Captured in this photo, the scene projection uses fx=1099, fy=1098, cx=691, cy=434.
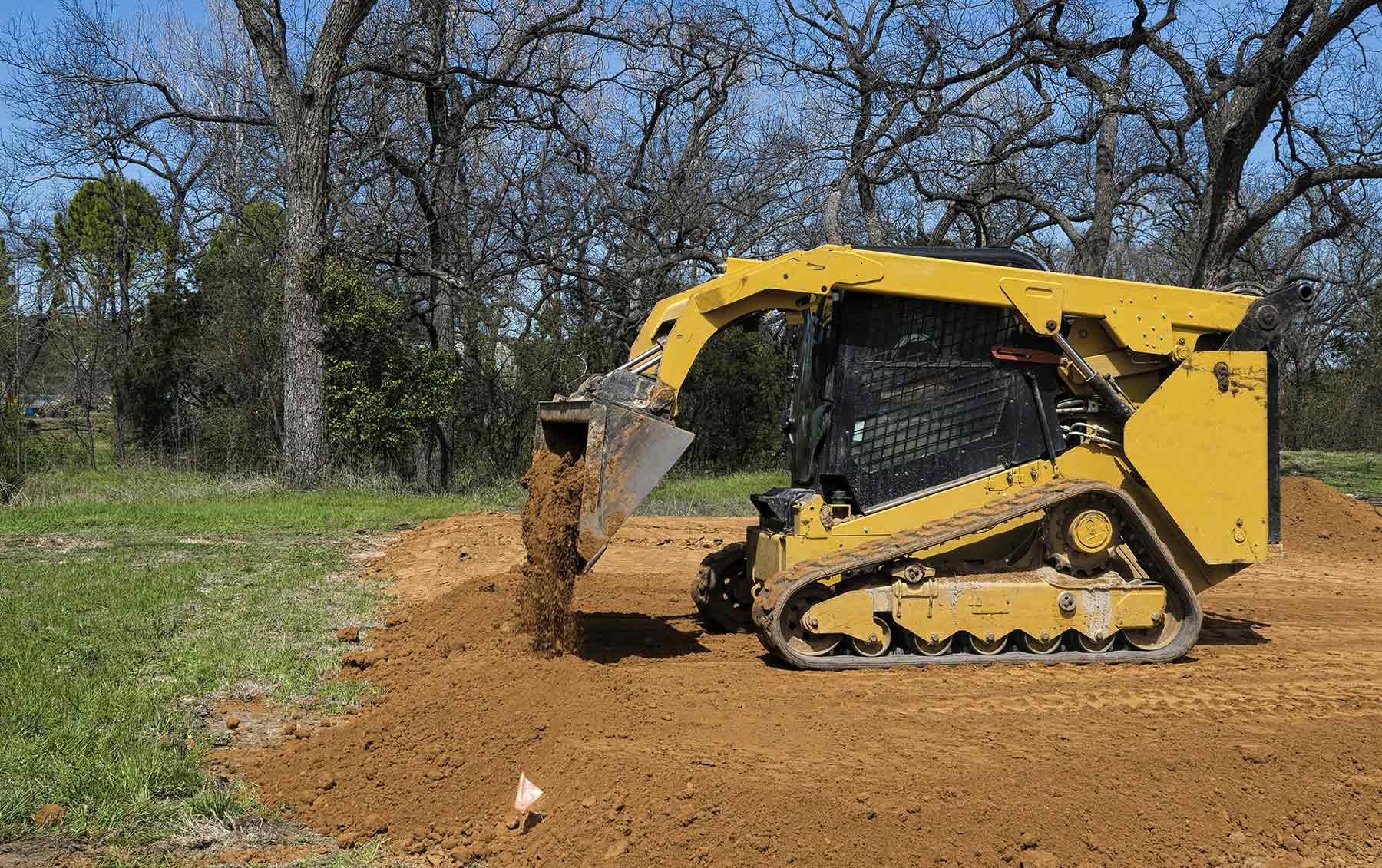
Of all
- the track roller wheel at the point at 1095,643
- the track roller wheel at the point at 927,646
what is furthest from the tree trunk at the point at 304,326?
the track roller wheel at the point at 1095,643

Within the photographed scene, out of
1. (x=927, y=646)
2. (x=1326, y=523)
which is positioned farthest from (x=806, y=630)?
(x=1326, y=523)

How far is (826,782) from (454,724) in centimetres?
184

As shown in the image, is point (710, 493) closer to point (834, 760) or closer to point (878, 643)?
point (878, 643)

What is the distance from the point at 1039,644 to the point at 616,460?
2.93m

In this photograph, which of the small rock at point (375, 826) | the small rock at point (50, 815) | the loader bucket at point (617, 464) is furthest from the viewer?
the loader bucket at point (617, 464)

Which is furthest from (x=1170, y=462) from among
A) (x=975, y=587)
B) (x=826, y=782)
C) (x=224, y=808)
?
(x=224, y=808)

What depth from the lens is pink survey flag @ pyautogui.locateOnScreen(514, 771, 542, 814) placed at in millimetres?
4410

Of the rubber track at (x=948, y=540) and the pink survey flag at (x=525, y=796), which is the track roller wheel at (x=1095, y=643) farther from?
the pink survey flag at (x=525, y=796)

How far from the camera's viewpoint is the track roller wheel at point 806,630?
21.7 feet

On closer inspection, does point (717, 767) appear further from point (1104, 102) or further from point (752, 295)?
point (1104, 102)

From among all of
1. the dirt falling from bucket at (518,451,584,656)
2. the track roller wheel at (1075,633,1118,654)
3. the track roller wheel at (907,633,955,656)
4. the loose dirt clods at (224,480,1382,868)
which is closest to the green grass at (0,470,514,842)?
the loose dirt clods at (224,480,1382,868)

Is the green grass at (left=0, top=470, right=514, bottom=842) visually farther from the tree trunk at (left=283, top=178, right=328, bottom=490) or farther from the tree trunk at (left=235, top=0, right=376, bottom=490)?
the tree trunk at (left=235, top=0, right=376, bottom=490)

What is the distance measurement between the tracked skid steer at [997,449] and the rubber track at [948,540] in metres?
0.02

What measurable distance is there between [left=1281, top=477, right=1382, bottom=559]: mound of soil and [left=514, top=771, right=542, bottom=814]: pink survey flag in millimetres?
11867
